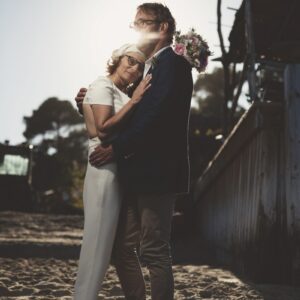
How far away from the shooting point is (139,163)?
2602mm

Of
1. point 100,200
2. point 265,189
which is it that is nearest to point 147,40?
point 100,200

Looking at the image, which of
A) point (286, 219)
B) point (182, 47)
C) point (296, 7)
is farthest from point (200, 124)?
point (182, 47)

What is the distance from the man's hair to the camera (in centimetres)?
281

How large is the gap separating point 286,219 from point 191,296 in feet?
3.77

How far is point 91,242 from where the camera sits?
2650 mm

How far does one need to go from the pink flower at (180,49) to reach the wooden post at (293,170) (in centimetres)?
172

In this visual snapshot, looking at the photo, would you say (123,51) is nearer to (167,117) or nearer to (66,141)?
(167,117)

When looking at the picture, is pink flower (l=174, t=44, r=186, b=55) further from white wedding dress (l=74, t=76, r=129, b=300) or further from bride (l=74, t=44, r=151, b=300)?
white wedding dress (l=74, t=76, r=129, b=300)

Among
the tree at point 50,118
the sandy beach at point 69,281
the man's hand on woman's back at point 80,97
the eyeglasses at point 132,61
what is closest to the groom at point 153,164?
the eyeglasses at point 132,61

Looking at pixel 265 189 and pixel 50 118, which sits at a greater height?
pixel 50 118

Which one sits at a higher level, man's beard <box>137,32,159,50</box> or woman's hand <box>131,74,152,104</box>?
man's beard <box>137,32,159,50</box>

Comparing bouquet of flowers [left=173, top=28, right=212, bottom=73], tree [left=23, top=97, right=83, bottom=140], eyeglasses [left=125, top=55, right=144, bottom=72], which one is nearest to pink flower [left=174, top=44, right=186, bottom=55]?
bouquet of flowers [left=173, top=28, right=212, bottom=73]

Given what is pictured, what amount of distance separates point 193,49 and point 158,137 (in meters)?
0.64

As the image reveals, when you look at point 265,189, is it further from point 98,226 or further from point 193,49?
point 98,226
